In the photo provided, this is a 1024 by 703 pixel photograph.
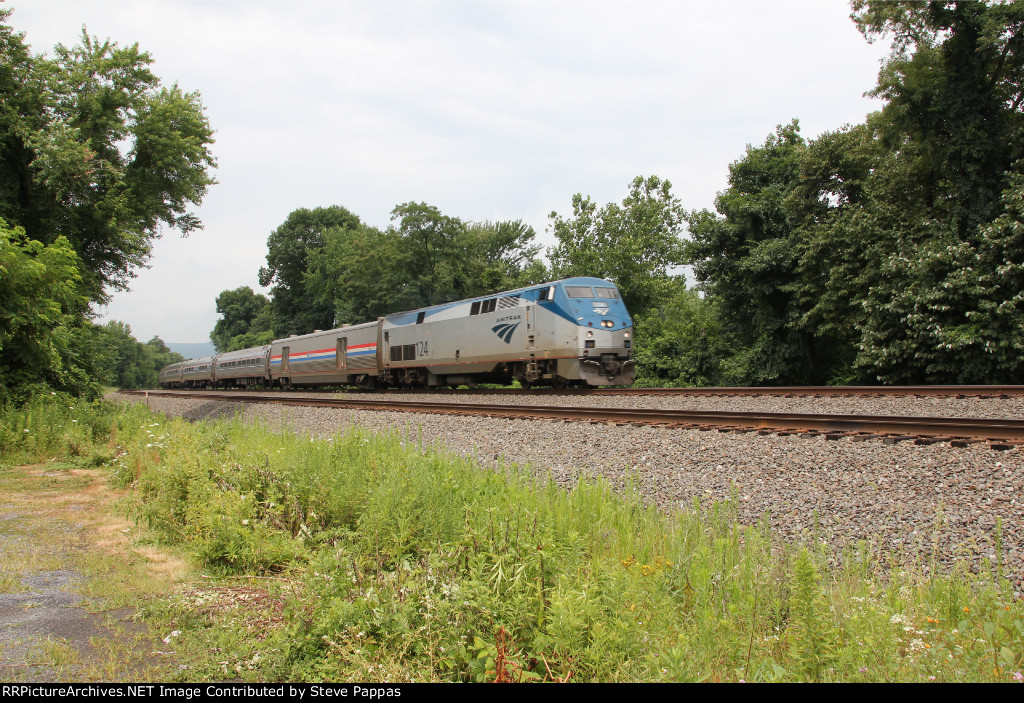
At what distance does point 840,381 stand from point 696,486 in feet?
68.6

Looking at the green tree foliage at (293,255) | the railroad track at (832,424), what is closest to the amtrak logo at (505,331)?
the railroad track at (832,424)

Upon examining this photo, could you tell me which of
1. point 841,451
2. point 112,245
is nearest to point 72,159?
point 112,245

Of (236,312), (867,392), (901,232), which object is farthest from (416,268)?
(236,312)

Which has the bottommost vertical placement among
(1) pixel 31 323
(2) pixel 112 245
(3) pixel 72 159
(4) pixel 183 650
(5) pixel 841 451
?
(4) pixel 183 650

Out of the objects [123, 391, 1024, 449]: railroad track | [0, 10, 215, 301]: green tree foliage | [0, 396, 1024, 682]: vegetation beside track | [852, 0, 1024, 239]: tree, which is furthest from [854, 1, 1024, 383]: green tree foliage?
[0, 10, 215, 301]: green tree foliage

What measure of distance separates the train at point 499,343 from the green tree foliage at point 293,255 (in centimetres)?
4769

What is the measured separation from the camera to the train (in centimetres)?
1805

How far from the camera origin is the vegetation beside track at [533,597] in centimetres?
283

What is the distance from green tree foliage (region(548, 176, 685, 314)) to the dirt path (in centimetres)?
3424

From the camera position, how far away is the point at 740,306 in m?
27.4

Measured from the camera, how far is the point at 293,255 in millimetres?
76688

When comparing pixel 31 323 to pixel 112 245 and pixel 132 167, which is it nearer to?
pixel 112 245

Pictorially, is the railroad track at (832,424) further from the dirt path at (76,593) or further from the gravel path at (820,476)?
the dirt path at (76,593)

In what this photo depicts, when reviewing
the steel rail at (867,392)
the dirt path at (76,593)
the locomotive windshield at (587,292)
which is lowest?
the dirt path at (76,593)
